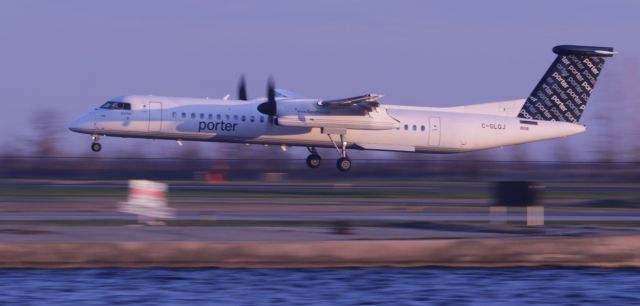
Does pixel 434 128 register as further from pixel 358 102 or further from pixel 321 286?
pixel 321 286

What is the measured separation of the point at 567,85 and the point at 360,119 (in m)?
10.2

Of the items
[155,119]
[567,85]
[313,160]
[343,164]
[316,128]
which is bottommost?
[343,164]

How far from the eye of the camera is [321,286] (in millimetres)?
20047

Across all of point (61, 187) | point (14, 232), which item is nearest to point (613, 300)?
point (14, 232)

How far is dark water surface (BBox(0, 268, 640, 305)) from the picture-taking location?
18.6 m

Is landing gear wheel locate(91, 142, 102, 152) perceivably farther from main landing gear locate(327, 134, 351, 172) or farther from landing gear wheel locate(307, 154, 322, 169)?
main landing gear locate(327, 134, 351, 172)

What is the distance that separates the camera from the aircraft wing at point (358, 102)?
154 ft

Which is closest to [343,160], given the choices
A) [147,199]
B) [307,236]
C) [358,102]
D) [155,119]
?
[358,102]

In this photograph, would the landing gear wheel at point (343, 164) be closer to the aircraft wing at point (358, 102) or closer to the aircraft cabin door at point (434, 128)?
the aircraft wing at point (358, 102)

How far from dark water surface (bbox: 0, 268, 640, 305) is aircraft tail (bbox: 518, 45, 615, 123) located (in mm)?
29312

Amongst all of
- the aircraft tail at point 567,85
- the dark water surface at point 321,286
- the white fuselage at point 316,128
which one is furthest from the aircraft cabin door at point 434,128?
the dark water surface at point 321,286

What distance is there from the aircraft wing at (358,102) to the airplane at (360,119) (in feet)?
0.13

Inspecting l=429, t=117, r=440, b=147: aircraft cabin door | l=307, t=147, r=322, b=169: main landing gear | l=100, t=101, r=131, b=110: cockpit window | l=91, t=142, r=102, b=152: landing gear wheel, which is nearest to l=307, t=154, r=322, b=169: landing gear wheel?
l=307, t=147, r=322, b=169: main landing gear

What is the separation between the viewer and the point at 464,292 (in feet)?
64.4
